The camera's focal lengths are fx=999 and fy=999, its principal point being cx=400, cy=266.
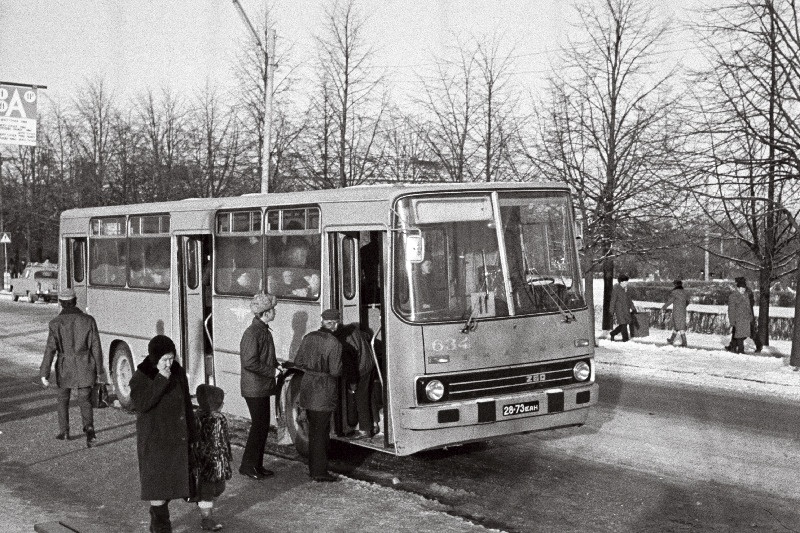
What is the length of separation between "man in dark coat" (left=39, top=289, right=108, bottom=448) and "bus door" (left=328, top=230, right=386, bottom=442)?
3059 millimetres

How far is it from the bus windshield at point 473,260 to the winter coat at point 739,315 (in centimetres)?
1348

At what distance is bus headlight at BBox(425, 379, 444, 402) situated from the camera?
9219 millimetres

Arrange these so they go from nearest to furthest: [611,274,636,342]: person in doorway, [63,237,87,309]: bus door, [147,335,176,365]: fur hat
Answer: [147,335,176,365]: fur hat < [63,237,87,309]: bus door < [611,274,636,342]: person in doorway

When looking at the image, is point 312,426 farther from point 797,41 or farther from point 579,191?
point 579,191

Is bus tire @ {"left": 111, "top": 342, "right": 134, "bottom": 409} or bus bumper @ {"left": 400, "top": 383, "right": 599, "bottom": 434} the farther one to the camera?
bus tire @ {"left": 111, "top": 342, "right": 134, "bottom": 409}

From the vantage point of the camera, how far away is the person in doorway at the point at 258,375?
9641mm

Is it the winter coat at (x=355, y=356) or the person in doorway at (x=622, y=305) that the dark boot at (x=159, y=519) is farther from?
the person in doorway at (x=622, y=305)

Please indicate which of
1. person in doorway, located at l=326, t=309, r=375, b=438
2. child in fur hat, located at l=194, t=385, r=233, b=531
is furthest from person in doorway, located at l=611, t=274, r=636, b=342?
child in fur hat, located at l=194, t=385, r=233, b=531

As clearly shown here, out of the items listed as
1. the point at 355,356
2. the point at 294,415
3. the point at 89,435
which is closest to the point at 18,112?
the point at 89,435

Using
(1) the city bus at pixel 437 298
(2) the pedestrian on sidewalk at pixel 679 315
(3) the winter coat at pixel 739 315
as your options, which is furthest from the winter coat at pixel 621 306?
(1) the city bus at pixel 437 298

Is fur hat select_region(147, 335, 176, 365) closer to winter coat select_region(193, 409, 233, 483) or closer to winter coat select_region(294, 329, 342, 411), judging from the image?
winter coat select_region(193, 409, 233, 483)

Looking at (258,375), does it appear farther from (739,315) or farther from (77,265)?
(739,315)

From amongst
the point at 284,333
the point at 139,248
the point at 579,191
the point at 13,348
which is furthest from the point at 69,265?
the point at 579,191

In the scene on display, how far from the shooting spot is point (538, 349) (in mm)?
9766
